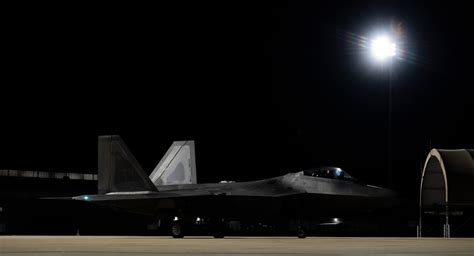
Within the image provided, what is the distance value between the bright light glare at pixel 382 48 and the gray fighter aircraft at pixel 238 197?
30.6 feet

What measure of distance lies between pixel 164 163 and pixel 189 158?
1.29 m

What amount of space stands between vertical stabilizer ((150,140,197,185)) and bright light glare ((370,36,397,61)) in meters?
10.2

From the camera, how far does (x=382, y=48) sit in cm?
3469

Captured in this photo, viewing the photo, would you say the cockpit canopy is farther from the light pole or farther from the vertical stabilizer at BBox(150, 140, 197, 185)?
the vertical stabilizer at BBox(150, 140, 197, 185)

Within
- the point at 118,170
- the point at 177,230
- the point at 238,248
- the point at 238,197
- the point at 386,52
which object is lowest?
the point at 177,230

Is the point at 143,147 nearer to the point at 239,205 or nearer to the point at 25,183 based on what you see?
the point at 25,183

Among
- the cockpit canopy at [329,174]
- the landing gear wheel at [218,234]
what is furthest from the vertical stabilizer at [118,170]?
the cockpit canopy at [329,174]

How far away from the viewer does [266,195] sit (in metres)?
27.0

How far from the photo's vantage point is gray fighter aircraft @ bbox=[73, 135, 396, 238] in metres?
26.4

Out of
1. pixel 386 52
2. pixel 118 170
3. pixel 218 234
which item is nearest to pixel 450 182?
pixel 386 52

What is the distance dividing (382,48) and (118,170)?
14342 millimetres

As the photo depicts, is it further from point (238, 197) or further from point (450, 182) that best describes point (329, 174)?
point (450, 182)

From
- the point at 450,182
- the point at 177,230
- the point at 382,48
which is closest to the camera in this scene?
the point at 177,230

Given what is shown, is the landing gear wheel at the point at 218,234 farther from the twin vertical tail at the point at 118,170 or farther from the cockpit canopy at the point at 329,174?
the cockpit canopy at the point at 329,174
